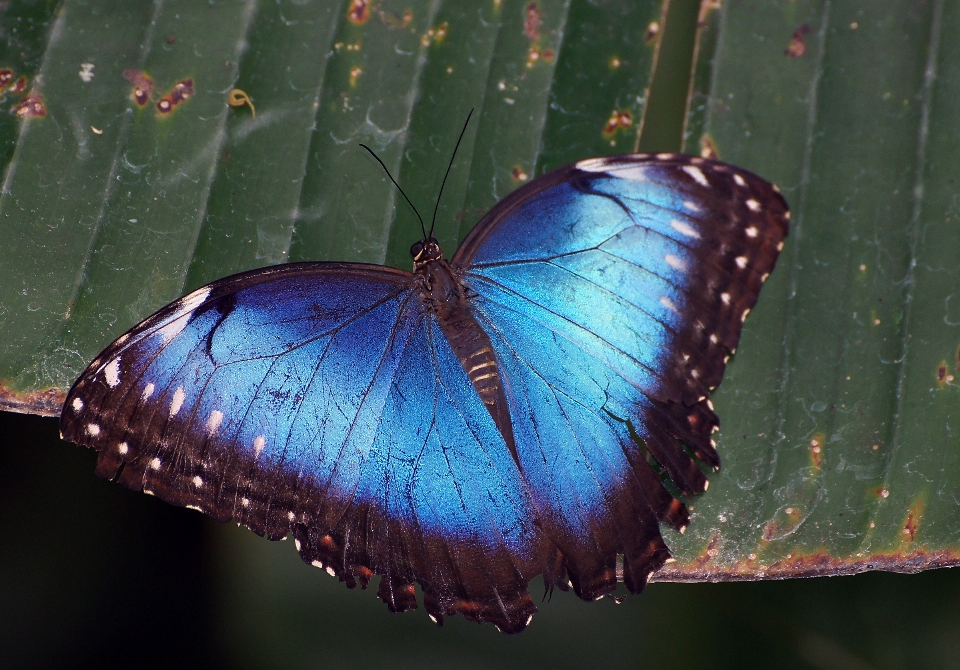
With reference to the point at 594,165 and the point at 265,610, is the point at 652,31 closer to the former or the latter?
the point at 594,165

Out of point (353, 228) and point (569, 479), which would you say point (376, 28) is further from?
point (569, 479)

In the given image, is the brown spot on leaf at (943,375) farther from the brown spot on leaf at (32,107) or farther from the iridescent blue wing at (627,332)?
the brown spot on leaf at (32,107)

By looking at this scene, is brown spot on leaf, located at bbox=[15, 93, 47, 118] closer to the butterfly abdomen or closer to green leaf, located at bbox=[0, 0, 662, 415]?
green leaf, located at bbox=[0, 0, 662, 415]

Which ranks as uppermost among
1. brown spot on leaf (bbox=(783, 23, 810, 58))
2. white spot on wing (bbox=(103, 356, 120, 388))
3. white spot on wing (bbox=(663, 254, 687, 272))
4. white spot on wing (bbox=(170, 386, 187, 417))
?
brown spot on leaf (bbox=(783, 23, 810, 58))

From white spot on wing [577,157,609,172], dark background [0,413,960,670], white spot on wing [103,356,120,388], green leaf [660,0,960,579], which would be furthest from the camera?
dark background [0,413,960,670]

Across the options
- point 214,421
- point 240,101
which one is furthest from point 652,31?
point 214,421

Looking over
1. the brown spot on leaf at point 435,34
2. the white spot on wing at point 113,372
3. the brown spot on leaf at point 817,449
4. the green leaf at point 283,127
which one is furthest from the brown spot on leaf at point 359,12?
the brown spot on leaf at point 817,449

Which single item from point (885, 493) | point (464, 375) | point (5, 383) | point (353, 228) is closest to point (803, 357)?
point (885, 493)

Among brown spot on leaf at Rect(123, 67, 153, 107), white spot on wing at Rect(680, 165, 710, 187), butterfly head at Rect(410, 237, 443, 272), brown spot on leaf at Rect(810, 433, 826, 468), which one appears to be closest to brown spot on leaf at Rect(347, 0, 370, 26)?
brown spot on leaf at Rect(123, 67, 153, 107)
